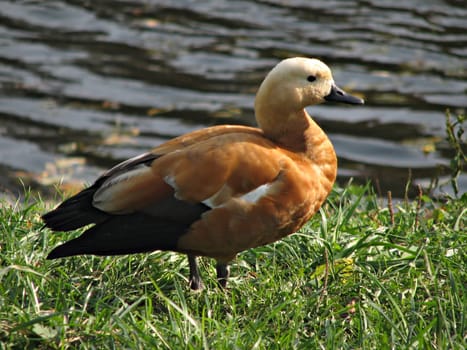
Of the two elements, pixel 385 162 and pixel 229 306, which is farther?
pixel 385 162

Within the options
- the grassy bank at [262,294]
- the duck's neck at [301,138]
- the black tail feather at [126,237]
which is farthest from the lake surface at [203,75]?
the black tail feather at [126,237]

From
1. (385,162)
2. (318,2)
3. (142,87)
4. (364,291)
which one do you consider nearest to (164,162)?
(364,291)

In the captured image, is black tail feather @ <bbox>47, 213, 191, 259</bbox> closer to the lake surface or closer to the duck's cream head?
the duck's cream head

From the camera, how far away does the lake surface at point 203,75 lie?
31.0 ft

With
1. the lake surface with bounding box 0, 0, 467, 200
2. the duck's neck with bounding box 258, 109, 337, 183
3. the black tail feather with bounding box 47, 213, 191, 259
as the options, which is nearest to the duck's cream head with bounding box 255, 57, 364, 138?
the duck's neck with bounding box 258, 109, 337, 183

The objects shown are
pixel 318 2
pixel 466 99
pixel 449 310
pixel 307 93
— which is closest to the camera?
pixel 449 310

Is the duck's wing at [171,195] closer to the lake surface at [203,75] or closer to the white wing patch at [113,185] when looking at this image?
the white wing patch at [113,185]

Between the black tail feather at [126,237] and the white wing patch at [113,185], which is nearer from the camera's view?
the black tail feather at [126,237]

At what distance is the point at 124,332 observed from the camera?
3803 mm

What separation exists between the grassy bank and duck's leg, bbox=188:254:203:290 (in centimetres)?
7

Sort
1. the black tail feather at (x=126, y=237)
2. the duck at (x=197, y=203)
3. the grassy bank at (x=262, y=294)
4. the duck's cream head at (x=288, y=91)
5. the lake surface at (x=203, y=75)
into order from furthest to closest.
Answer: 1. the lake surface at (x=203, y=75)
2. the duck's cream head at (x=288, y=91)
3. the duck at (x=197, y=203)
4. the black tail feather at (x=126, y=237)
5. the grassy bank at (x=262, y=294)

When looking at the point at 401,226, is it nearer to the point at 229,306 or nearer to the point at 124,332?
the point at 229,306

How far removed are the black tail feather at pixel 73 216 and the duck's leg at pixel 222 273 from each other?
680mm

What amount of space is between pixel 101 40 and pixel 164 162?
8.02 m
